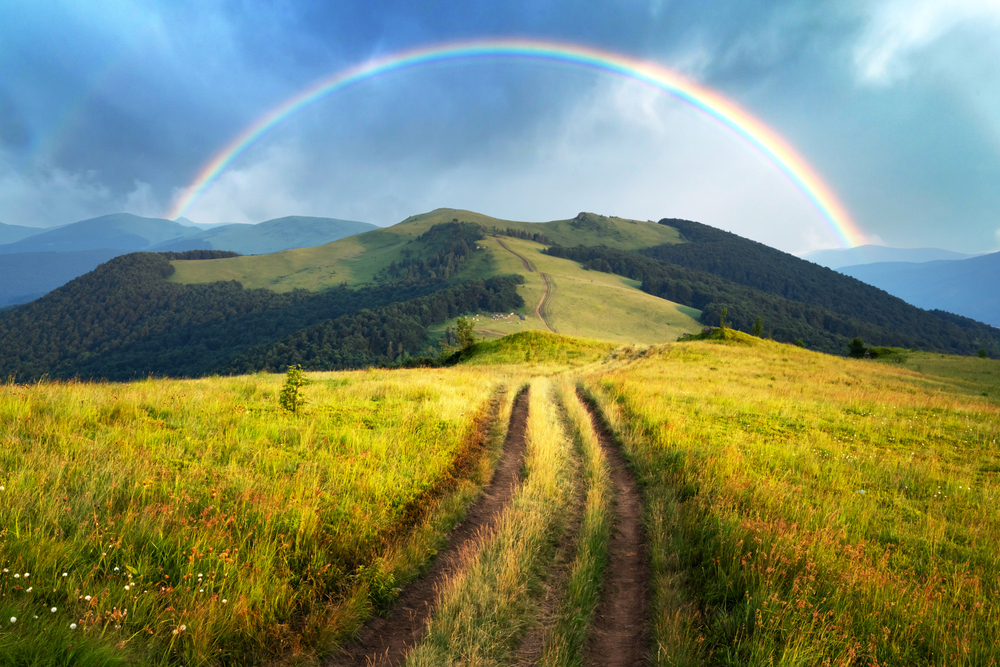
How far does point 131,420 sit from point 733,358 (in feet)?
123

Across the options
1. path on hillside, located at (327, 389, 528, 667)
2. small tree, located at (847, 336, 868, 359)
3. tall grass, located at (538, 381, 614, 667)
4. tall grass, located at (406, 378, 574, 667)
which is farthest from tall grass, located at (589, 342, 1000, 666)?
small tree, located at (847, 336, 868, 359)

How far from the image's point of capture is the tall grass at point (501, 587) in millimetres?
4402

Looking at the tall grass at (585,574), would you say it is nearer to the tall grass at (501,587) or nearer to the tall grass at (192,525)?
the tall grass at (501,587)

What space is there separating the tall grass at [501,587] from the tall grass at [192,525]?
35.8 inches

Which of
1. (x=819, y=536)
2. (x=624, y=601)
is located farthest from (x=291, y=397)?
(x=819, y=536)

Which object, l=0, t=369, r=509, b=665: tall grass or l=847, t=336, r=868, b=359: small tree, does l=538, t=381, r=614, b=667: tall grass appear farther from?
l=847, t=336, r=868, b=359: small tree

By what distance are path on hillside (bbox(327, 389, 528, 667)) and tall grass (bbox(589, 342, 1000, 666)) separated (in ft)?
9.07

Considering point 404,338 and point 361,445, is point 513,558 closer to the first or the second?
point 361,445

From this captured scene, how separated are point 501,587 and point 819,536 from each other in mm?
4684

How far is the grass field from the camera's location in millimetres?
3957

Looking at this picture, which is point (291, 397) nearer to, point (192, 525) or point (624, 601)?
point (192, 525)

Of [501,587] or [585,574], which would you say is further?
[585,574]

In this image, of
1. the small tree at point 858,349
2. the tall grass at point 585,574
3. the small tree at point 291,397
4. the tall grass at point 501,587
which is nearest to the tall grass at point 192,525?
the tall grass at point 501,587

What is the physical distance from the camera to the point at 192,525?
16.4 feet
